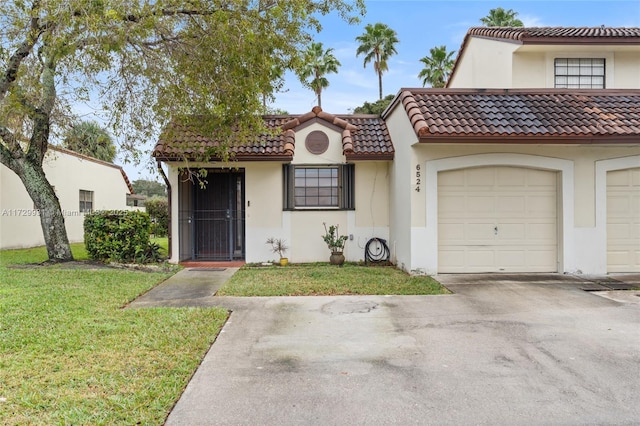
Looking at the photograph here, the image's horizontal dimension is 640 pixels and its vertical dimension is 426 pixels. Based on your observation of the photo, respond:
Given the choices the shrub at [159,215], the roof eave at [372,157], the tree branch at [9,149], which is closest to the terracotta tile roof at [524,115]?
the roof eave at [372,157]

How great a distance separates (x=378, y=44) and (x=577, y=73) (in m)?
21.6

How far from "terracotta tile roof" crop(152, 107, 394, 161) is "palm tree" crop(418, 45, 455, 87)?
2046 centimetres

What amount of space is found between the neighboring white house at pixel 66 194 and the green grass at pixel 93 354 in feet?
31.8

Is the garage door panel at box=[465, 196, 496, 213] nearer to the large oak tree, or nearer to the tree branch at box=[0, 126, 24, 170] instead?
the large oak tree

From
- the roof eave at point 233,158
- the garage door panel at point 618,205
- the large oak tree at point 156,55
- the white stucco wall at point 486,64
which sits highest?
the white stucco wall at point 486,64

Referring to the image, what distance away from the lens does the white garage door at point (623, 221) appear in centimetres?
955

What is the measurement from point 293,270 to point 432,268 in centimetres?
341

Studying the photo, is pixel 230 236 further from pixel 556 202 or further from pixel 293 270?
pixel 556 202

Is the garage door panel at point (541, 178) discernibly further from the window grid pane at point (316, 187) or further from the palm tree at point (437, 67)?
the palm tree at point (437, 67)

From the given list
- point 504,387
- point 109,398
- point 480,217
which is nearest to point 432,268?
point 480,217

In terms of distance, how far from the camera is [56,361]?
170 inches

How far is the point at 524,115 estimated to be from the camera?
367 inches

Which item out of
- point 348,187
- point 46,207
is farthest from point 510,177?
point 46,207

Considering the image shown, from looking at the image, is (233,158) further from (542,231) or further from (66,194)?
(66,194)
